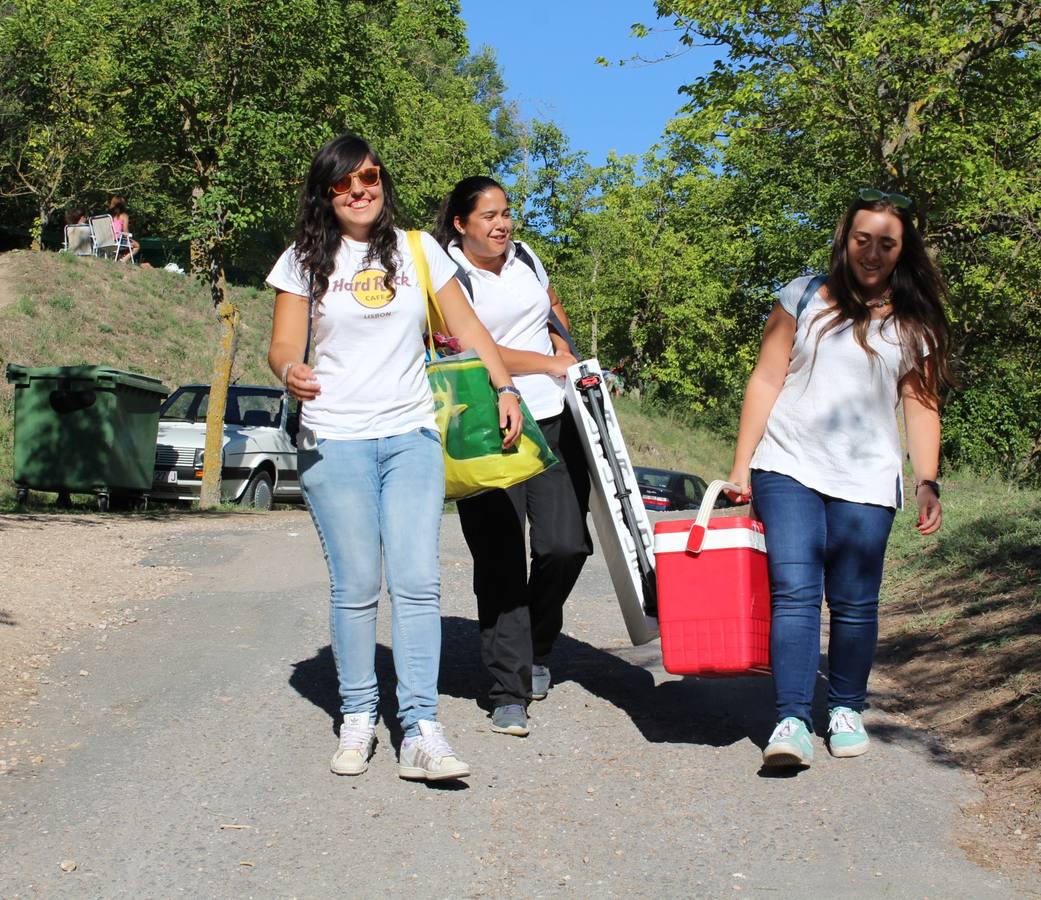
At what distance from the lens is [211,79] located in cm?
1717

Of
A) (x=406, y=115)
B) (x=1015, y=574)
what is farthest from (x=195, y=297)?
(x=1015, y=574)

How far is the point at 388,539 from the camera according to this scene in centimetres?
456

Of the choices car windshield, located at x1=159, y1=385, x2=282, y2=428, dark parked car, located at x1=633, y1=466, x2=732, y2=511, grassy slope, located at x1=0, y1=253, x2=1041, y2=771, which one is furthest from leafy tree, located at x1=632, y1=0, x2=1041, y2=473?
car windshield, located at x1=159, y1=385, x2=282, y2=428

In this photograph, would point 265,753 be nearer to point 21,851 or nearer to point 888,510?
point 21,851

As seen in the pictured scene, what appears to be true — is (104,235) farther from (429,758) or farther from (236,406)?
(429,758)

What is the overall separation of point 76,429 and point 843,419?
12546 mm

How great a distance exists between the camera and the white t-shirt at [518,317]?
530 centimetres

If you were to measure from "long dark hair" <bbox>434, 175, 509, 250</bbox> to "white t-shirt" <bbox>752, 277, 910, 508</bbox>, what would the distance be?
1.27 meters

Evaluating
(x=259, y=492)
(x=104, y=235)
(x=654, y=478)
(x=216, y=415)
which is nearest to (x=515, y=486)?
(x=216, y=415)

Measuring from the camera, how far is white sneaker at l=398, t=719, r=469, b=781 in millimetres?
4270

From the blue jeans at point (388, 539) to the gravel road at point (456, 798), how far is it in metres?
0.37

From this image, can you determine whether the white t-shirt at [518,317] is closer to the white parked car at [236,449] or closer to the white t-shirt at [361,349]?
the white t-shirt at [361,349]

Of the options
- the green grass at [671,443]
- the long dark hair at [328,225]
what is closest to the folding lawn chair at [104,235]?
the green grass at [671,443]

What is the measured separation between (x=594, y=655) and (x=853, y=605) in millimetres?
2162
